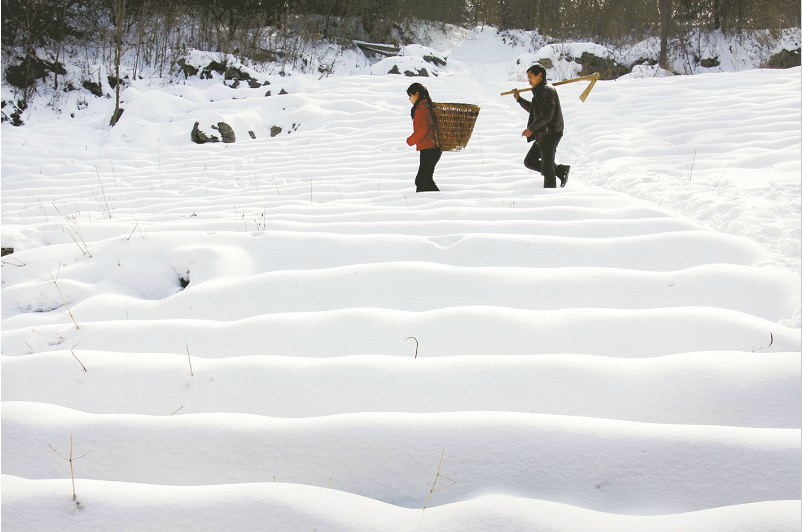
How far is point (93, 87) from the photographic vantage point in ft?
36.2

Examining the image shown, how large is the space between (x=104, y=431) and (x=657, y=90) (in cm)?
947

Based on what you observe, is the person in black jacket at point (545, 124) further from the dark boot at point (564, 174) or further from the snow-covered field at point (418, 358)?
the snow-covered field at point (418, 358)

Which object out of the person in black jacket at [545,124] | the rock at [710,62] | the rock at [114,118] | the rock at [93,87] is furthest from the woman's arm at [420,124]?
the rock at [710,62]

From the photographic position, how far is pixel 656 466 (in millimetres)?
1454

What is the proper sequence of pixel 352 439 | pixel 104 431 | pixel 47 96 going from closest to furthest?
pixel 352 439, pixel 104 431, pixel 47 96

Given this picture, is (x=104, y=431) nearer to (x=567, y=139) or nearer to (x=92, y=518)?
(x=92, y=518)

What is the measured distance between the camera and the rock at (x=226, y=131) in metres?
8.38

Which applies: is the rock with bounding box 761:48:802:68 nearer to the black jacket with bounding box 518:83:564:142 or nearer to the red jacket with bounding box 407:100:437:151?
the black jacket with bounding box 518:83:564:142

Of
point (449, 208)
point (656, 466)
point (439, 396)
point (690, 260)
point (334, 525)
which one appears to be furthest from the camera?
point (449, 208)

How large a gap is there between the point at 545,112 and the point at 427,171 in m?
1.09

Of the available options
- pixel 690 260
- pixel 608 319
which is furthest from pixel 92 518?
pixel 690 260

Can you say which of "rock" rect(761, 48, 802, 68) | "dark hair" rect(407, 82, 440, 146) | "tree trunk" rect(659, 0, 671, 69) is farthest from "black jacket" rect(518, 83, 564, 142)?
"tree trunk" rect(659, 0, 671, 69)

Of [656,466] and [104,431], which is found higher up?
[656,466]

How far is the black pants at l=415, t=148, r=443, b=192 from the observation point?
4.68 m
